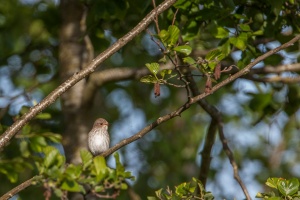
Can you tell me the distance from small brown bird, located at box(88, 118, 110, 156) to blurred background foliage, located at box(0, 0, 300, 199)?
0.40 metres

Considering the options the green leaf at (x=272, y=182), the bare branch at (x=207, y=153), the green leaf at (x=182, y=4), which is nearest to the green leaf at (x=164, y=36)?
the green leaf at (x=182, y=4)

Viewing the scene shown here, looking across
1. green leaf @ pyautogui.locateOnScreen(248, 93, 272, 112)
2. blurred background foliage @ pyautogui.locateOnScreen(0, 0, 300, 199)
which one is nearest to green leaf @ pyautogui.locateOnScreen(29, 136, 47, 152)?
blurred background foliage @ pyautogui.locateOnScreen(0, 0, 300, 199)

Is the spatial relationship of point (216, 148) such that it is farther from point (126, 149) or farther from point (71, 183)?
point (71, 183)

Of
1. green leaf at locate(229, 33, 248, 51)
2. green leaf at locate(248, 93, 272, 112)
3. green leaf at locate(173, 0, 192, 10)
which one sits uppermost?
green leaf at locate(248, 93, 272, 112)

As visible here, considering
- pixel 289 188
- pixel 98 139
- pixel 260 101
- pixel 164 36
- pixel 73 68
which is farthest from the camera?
pixel 260 101

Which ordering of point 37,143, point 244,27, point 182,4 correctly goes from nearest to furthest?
point 182,4
point 244,27
point 37,143

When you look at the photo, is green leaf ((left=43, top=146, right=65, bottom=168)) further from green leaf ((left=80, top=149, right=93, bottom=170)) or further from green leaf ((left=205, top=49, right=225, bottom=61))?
green leaf ((left=205, top=49, right=225, bottom=61))

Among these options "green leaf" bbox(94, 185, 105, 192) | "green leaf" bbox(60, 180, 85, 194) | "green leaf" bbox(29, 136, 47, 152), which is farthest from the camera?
"green leaf" bbox(29, 136, 47, 152)

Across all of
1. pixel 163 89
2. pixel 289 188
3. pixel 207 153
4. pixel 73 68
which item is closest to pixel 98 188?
pixel 289 188

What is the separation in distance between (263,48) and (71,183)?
3.81 meters

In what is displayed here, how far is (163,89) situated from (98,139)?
8.07 metres

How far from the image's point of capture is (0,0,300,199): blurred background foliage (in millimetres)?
7379

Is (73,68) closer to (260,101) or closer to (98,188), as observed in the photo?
(260,101)

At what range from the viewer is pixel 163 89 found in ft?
55.0
